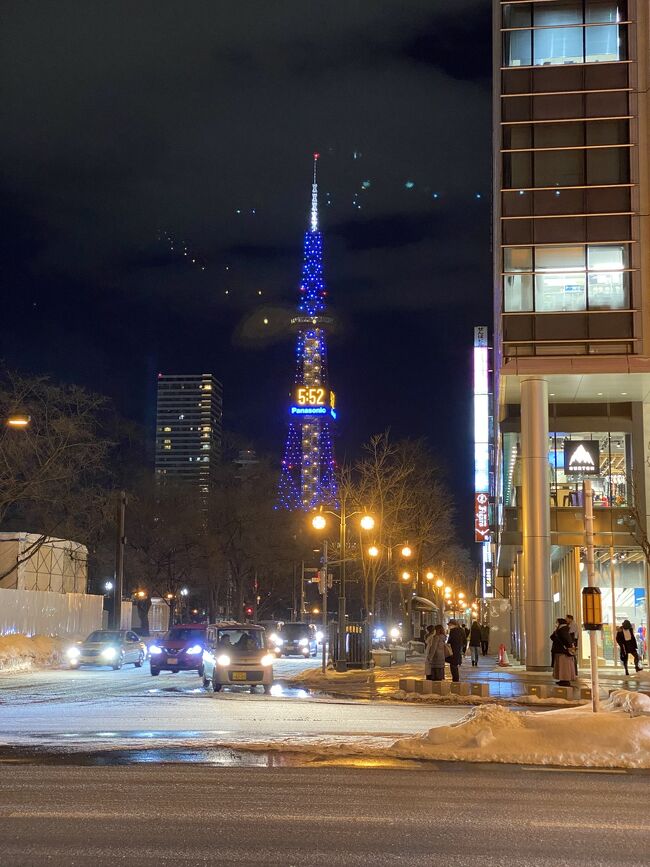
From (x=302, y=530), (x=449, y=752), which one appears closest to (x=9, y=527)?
(x=302, y=530)

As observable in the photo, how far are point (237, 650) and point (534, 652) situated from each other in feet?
47.2

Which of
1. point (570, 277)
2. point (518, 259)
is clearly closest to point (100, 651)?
point (518, 259)

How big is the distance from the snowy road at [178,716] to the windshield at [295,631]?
24564mm

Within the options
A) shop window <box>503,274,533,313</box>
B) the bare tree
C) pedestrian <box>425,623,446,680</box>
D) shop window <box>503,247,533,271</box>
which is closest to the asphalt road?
pedestrian <box>425,623,446,680</box>

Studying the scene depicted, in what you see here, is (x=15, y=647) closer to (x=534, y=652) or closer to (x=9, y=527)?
(x=534, y=652)

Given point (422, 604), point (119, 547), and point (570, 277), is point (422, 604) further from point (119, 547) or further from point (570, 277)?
point (570, 277)

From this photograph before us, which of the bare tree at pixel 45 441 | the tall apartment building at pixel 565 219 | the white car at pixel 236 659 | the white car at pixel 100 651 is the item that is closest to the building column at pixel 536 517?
the tall apartment building at pixel 565 219

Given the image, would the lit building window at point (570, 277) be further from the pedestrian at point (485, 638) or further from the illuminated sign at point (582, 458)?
the pedestrian at point (485, 638)

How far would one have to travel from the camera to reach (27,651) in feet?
142

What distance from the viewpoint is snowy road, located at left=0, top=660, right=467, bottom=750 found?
16766 millimetres

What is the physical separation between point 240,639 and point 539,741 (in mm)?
15716

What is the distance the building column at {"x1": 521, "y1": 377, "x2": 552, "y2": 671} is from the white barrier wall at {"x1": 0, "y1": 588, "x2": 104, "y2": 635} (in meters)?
22.5

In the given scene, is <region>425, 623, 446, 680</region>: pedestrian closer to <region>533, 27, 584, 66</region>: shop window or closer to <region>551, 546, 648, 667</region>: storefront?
<region>551, 546, 648, 667</region>: storefront

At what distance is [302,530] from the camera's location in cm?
8475
